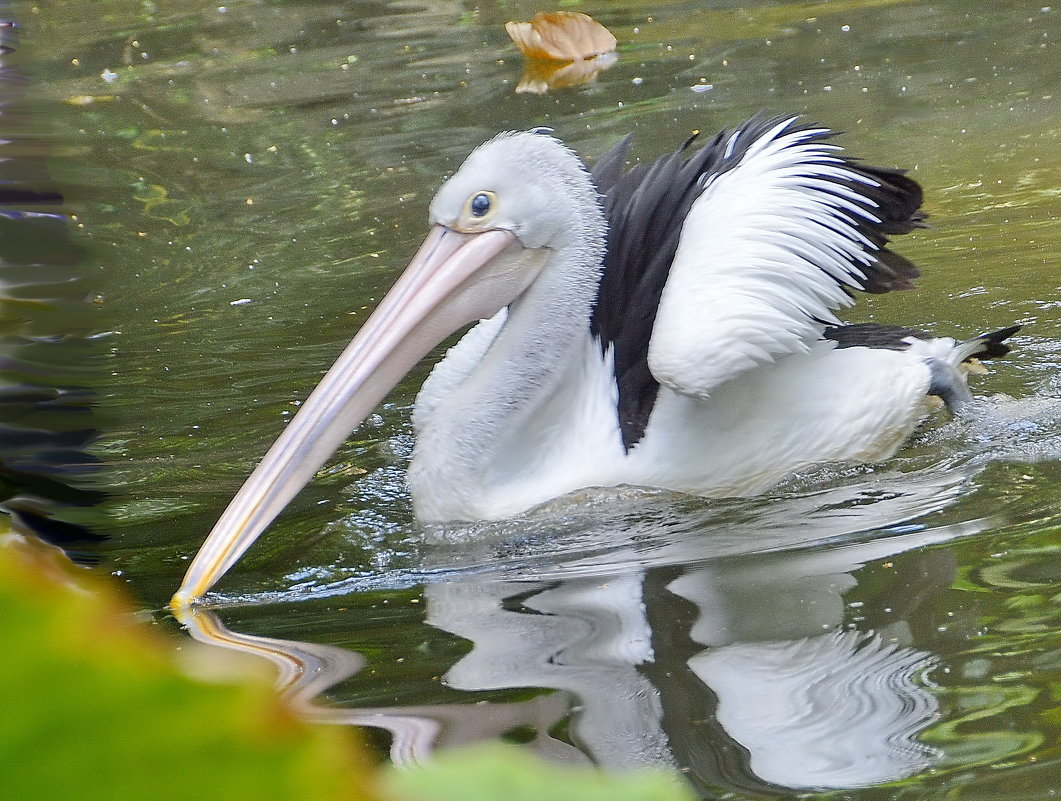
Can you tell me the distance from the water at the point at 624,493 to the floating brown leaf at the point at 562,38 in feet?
0.76

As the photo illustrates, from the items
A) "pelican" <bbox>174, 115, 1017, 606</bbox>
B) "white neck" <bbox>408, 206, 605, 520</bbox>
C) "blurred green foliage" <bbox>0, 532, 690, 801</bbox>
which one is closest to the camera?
"blurred green foliage" <bbox>0, 532, 690, 801</bbox>

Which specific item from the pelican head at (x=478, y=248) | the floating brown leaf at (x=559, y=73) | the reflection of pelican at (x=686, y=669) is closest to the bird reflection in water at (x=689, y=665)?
the reflection of pelican at (x=686, y=669)

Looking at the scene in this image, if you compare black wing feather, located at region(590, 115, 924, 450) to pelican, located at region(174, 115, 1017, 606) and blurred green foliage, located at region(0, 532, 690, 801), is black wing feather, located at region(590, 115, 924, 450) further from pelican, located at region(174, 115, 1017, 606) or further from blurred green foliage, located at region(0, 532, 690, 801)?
blurred green foliage, located at region(0, 532, 690, 801)

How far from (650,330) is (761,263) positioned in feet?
1.09

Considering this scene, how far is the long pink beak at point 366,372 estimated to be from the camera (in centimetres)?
259

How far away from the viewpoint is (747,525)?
109 inches

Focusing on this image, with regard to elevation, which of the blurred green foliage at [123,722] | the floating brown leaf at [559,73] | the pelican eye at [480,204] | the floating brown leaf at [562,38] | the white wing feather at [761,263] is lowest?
the blurred green foliage at [123,722]

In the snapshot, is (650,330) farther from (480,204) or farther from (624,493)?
(480,204)

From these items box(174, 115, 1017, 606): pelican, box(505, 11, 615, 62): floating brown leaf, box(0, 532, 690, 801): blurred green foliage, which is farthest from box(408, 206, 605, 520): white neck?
box(505, 11, 615, 62): floating brown leaf

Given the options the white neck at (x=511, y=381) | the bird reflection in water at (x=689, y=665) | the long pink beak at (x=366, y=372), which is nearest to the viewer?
the bird reflection in water at (x=689, y=665)

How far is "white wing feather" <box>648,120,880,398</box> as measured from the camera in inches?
108

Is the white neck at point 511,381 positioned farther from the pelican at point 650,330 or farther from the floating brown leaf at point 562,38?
the floating brown leaf at point 562,38

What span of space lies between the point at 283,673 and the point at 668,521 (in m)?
1.05

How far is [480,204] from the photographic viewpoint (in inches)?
122
